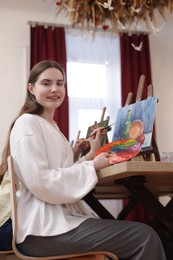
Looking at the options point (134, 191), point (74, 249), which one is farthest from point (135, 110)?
point (74, 249)

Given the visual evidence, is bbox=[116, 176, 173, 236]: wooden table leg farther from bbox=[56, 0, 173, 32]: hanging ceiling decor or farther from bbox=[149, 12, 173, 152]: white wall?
bbox=[149, 12, 173, 152]: white wall

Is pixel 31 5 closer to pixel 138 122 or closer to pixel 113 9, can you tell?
pixel 113 9

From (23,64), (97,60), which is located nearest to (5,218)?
(23,64)

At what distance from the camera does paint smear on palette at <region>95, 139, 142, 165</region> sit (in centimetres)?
161

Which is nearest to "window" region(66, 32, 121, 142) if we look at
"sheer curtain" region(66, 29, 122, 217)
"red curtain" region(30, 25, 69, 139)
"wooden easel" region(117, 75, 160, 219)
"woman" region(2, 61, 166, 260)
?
"sheer curtain" region(66, 29, 122, 217)

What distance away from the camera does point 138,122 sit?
71.5 inches

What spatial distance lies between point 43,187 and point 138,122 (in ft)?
1.84

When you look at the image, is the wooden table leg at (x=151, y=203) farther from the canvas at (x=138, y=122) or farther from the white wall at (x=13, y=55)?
the white wall at (x=13, y=55)

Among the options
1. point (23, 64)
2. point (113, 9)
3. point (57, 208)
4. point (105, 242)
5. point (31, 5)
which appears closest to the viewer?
point (105, 242)

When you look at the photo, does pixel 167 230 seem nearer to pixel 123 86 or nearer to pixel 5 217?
pixel 5 217

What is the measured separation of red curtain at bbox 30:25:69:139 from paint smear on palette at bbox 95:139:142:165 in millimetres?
2353

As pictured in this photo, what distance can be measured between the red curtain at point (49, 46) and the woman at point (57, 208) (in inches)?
93.2

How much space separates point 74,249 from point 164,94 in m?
3.34

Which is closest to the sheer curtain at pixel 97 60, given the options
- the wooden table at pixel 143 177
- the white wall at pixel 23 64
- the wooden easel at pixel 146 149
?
the white wall at pixel 23 64
